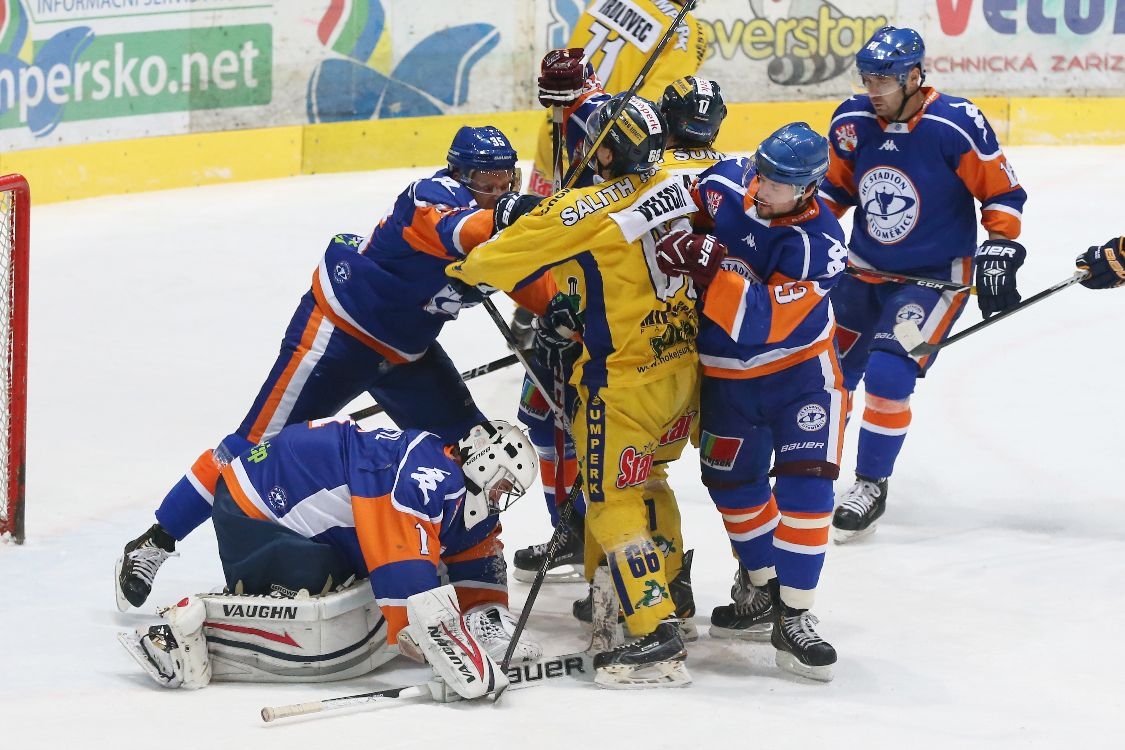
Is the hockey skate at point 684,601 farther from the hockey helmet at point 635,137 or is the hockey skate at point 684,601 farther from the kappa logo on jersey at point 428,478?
the hockey helmet at point 635,137

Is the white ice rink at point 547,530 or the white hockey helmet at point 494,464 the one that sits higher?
the white hockey helmet at point 494,464

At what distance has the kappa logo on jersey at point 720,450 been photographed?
4.16m

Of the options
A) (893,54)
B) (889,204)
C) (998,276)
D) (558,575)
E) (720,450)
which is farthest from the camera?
(889,204)

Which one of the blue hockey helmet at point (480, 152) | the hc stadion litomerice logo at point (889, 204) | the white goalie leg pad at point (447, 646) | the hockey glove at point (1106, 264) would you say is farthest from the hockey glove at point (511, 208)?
the hockey glove at point (1106, 264)

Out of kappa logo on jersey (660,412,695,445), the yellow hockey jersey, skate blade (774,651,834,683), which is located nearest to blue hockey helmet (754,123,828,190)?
the yellow hockey jersey

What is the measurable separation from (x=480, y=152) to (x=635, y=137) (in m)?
0.71

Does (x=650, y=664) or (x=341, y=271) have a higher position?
(x=341, y=271)

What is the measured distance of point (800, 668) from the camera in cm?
402

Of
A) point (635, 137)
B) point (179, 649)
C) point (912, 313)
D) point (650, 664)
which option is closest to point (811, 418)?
point (650, 664)

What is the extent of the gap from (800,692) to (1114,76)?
26.1 feet

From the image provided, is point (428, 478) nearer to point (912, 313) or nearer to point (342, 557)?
point (342, 557)

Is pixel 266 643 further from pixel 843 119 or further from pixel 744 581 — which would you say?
pixel 843 119

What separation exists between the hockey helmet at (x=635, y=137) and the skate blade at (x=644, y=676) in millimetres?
1153

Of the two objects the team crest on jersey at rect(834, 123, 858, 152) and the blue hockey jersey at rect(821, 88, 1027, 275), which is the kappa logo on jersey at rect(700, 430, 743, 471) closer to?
the blue hockey jersey at rect(821, 88, 1027, 275)
